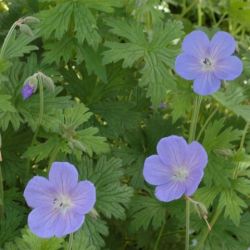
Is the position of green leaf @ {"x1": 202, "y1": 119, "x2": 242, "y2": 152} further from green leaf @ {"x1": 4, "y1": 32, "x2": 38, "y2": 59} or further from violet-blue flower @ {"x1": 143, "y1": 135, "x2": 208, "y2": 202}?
green leaf @ {"x1": 4, "y1": 32, "x2": 38, "y2": 59}

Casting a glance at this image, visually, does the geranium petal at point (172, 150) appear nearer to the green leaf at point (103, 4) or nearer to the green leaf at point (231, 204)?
the green leaf at point (231, 204)

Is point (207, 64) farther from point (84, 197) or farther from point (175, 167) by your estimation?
point (84, 197)

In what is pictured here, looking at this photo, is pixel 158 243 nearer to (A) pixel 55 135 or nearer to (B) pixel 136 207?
(B) pixel 136 207

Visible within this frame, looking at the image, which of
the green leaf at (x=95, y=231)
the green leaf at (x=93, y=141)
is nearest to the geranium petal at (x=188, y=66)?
the green leaf at (x=93, y=141)

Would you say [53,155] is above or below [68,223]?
below

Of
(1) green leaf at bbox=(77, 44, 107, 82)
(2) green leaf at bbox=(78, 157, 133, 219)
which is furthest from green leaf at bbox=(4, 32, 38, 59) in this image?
(2) green leaf at bbox=(78, 157, 133, 219)

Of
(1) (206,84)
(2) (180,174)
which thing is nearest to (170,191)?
(2) (180,174)
